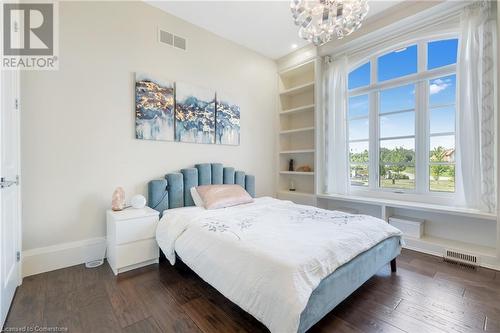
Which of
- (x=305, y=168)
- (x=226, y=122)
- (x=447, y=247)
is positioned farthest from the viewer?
(x=305, y=168)

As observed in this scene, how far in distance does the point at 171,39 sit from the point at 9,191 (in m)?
2.46

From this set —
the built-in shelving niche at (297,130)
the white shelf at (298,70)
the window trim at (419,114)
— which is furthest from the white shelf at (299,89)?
the window trim at (419,114)

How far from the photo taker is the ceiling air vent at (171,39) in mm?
2998

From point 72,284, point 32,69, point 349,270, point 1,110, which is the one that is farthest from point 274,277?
point 32,69

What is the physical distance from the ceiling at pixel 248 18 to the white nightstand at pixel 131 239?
2.62 metres

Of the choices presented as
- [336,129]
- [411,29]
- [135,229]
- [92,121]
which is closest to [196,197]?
[135,229]

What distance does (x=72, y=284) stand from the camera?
2037 millimetres

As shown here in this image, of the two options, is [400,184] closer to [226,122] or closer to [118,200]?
[226,122]

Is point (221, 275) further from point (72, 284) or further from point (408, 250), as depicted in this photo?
point (408, 250)

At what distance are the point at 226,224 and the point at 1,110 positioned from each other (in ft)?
5.92

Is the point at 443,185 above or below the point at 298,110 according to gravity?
below

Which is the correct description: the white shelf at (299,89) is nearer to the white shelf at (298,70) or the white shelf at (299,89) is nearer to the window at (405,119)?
the white shelf at (298,70)

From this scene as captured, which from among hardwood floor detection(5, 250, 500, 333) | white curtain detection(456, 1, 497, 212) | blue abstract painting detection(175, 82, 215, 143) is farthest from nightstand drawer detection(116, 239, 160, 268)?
white curtain detection(456, 1, 497, 212)

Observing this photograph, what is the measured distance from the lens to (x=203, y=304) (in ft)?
5.82
